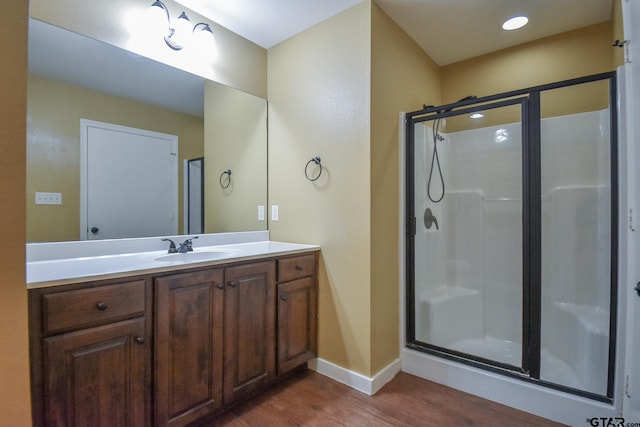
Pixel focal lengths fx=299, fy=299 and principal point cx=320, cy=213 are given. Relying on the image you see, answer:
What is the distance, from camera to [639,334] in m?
1.32

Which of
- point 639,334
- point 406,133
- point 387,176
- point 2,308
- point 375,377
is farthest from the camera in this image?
point 406,133

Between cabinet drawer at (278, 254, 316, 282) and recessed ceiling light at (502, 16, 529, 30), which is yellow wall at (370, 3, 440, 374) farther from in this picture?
recessed ceiling light at (502, 16, 529, 30)

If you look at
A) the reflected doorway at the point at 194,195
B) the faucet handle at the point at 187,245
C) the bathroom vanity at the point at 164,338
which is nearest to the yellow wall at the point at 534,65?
the bathroom vanity at the point at 164,338

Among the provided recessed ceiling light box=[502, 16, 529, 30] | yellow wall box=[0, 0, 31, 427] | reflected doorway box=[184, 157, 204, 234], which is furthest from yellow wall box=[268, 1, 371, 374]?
yellow wall box=[0, 0, 31, 427]

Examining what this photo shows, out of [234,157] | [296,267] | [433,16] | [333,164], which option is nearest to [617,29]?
[433,16]

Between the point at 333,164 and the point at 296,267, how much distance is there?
29.7 inches

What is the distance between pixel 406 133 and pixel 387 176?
1.31 feet

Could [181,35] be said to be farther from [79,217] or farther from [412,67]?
[412,67]

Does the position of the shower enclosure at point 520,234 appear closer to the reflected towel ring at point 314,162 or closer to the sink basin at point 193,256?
the reflected towel ring at point 314,162

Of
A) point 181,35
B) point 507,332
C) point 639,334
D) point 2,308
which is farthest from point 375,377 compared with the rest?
point 181,35

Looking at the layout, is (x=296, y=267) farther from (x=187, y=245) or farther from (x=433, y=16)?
(x=433, y=16)

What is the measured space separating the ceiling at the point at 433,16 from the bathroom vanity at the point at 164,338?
1.63m

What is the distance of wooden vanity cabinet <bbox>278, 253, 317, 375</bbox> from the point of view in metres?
1.90

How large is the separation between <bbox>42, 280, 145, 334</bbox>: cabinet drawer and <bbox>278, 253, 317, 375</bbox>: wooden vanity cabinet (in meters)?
0.82
